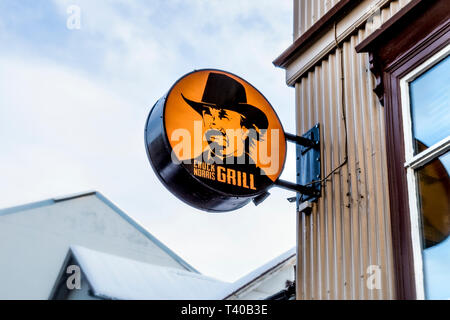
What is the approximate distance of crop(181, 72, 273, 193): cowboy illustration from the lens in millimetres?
5090

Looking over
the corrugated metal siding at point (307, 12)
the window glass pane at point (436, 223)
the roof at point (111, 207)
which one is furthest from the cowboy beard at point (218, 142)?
the roof at point (111, 207)

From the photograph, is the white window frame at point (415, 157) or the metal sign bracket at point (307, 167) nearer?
the white window frame at point (415, 157)

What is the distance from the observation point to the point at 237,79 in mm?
5730

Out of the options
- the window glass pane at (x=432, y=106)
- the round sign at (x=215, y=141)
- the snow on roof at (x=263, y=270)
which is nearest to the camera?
the window glass pane at (x=432, y=106)

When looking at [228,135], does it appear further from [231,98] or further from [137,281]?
[137,281]

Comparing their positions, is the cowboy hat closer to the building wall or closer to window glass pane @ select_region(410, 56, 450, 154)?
window glass pane @ select_region(410, 56, 450, 154)

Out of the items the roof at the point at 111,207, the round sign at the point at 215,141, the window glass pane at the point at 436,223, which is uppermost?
the roof at the point at 111,207

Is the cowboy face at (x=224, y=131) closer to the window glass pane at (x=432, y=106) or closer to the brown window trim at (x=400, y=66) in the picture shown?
the brown window trim at (x=400, y=66)

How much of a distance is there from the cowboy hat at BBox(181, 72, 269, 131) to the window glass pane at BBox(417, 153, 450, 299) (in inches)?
60.9

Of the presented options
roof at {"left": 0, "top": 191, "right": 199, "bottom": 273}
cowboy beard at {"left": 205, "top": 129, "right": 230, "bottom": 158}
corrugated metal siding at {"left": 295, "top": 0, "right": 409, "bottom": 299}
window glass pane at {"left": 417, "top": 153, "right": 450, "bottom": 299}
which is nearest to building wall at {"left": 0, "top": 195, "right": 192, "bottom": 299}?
roof at {"left": 0, "top": 191, "right": 199, "bottom": 273}

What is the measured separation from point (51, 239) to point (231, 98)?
1483 cm

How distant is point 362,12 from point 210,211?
2.41 m

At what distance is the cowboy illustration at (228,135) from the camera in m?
5.09
